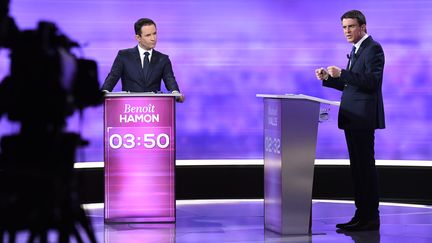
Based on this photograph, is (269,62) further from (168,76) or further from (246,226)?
(246,226)

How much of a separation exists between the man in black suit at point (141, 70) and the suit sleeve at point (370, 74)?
151 cm

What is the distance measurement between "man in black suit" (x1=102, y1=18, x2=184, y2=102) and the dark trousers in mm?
1524

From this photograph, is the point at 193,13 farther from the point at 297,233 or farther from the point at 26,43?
the point at 26,43

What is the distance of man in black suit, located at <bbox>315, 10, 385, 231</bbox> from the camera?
612 cm

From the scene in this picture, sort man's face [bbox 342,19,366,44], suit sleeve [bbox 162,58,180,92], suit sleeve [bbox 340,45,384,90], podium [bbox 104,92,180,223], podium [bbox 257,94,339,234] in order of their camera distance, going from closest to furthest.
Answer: podium [bbox 257,94,339,234] → suit sleeve [bbox 340,45,384,90] → man's face [bbox 342,19,366,44] → podium [bbox 104,92,180,223] → suit sleeve [bbox 162,58,180,92]

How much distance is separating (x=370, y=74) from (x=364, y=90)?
0.13 metres

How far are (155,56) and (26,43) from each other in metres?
3.15

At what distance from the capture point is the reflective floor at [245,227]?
6004mm

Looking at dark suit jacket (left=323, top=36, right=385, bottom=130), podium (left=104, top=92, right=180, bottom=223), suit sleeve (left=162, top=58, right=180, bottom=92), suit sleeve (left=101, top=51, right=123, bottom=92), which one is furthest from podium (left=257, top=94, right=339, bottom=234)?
suit sleeve (left=101, top=51, right=123, bottom=92)

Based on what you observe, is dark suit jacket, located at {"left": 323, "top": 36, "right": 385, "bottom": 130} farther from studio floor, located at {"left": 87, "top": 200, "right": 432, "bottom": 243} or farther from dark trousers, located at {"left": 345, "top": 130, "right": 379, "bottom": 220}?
studio floor, located at {"left": 87, "top": 200, "right": 432, "bottom": 243}

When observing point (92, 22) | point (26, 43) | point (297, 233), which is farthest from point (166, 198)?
point (26, 43)

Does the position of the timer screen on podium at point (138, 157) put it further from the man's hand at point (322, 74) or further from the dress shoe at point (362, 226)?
the dress shoe at point (362, 226)

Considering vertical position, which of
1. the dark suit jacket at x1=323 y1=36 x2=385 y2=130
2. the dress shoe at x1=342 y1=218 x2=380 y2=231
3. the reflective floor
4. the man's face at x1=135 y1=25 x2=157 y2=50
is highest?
the man's face at x1=135 y1=25 x2=157 y2=50

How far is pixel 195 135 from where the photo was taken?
328 inches
